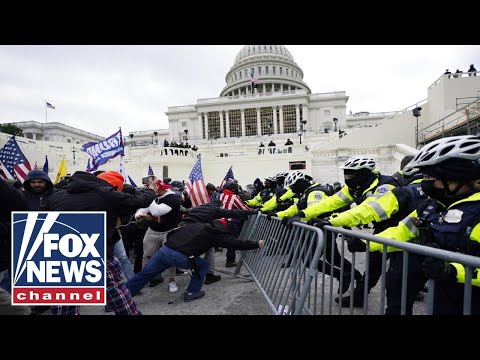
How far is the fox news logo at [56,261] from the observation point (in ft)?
7.45

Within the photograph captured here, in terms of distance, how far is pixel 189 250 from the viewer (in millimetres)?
3812

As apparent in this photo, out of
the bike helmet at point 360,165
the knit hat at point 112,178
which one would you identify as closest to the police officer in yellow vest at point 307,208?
the bike helmet at point 360,165

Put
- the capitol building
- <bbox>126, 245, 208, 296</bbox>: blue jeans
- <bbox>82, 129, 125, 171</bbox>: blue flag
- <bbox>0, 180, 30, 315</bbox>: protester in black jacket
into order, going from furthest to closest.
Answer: the capitol building, <bbox>82, 129, 125, 171</bbox>: blue flag, <bbox>126, 245, 208, 296</bbox>: blue jeans, <bbox>0, 180, 30, 315</bbox>: protester in black jacket

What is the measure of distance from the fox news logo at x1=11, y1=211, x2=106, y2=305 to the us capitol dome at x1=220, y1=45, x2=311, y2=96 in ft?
235

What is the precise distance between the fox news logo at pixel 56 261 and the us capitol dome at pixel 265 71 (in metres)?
71.7

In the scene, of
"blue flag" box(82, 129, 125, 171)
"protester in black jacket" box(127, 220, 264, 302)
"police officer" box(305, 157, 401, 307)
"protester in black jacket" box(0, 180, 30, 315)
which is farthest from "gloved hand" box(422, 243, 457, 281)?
"blue flag" box(82, 129, 125, 171)

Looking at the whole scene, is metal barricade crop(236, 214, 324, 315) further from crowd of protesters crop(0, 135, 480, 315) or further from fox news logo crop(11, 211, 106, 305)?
fox news logo crop(11, 211, 106, 305)

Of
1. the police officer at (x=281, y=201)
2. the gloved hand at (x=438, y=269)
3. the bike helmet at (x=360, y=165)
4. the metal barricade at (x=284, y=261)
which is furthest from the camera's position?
the police officer at (x=281, y=201)

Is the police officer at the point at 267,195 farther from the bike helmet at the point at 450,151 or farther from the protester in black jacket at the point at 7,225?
the protester in black jacket at the point at 7,225

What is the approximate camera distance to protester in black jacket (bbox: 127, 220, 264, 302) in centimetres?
377

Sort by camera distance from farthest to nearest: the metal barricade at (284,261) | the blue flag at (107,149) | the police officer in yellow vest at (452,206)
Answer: the blue flag at (107,149) < the metal barricade at (284,261) < the police officer in yellow vest at (452,206)
